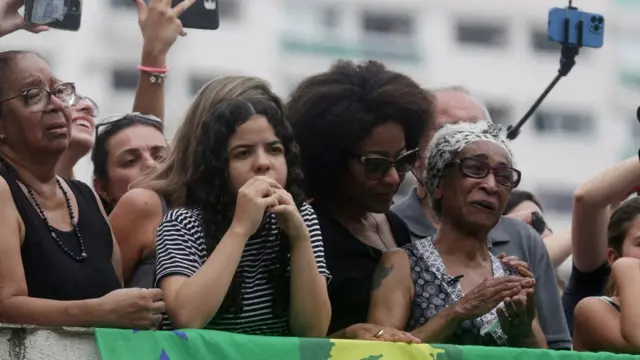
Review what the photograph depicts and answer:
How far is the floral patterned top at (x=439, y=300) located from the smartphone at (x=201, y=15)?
1.44 metres

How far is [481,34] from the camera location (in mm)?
54594

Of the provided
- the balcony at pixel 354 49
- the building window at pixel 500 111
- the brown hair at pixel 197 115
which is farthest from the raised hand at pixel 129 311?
the building window at pixel 500 111

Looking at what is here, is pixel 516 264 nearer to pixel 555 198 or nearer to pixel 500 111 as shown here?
pixel 555 198

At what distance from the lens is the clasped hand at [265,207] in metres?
5.31

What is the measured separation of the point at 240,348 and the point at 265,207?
1.39 feet

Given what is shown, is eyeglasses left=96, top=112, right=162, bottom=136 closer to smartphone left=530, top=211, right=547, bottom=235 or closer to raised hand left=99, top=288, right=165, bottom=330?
smartphone left=530, top=211, right=547, bottom=235

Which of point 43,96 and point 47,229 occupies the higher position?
point 43,96

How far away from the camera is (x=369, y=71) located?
642 cm

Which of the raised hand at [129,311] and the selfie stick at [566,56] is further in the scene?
the selfie stick at [566,56]

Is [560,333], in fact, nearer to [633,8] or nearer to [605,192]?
[605,192]

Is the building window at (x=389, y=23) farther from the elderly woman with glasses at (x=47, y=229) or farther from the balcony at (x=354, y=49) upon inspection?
the elderly woman with glasses at (x=47, y=229)

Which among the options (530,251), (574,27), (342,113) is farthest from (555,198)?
(342,113)

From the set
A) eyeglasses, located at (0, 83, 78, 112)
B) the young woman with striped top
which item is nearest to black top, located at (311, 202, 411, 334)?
the young woman with striped top

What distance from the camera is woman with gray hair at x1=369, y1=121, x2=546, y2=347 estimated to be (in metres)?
5.67
